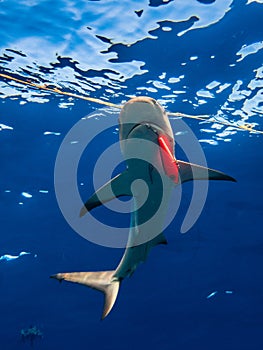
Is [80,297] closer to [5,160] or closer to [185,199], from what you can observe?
[185,199]

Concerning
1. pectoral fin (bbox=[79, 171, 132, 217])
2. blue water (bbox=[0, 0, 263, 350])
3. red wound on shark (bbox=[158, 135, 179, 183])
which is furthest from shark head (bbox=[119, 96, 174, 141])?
blue water (bbox=[0, 0, 263, 350])

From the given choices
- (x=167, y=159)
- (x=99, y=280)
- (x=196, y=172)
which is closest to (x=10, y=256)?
(x=99, y=280)

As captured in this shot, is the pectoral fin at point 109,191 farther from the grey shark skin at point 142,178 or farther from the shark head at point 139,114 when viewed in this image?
the shark head at point 139,114

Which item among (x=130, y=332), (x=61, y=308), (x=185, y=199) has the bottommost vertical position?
(x=130, y=332)

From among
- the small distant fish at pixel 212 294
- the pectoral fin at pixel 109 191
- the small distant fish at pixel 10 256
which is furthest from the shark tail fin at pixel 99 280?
the small distant fish at pixel 212 294

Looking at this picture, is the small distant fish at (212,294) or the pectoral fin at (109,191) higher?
the pectoral fin at (109,191)

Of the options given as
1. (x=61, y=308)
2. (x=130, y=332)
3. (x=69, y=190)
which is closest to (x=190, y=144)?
(x=69, y=190)

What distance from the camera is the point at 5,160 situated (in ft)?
56.6

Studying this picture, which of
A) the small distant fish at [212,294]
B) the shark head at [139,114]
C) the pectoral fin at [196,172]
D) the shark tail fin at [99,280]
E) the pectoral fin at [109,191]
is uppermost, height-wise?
the shark head at [139,114]

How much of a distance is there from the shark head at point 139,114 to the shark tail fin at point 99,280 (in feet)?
9.19

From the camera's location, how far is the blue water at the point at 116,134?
389 inches

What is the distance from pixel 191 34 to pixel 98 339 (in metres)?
46.1

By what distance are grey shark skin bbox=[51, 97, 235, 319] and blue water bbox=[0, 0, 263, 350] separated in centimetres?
528

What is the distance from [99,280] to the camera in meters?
6.67
